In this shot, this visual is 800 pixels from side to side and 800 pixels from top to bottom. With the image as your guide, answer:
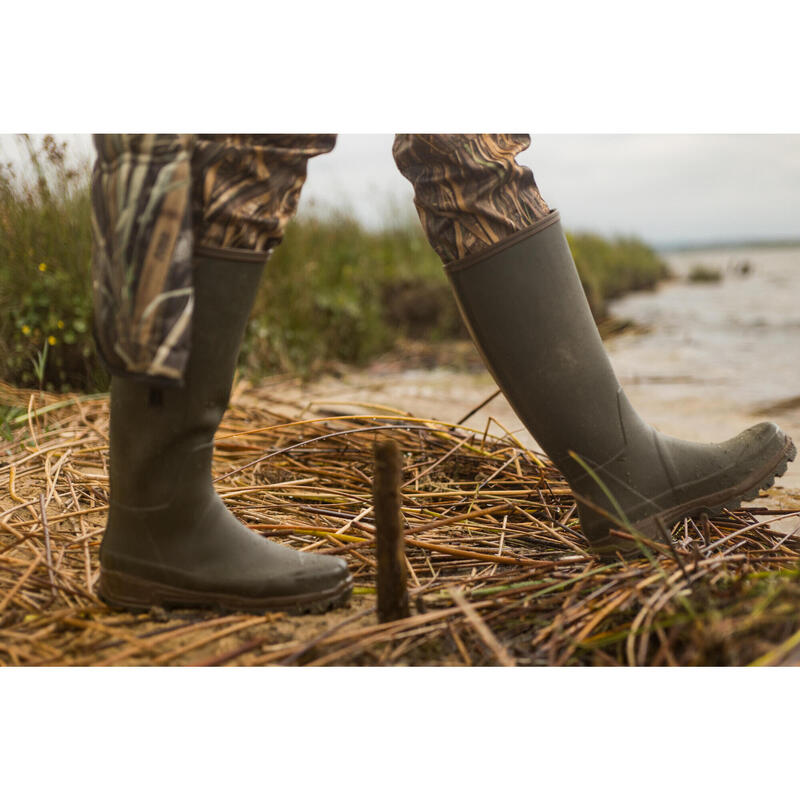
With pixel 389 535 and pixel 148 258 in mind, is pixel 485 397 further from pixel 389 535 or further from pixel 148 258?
pixel 148 258

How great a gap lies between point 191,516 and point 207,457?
0.35 feet

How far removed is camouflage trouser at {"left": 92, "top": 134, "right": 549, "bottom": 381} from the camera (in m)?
1.10

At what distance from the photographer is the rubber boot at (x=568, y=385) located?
144 centimetres

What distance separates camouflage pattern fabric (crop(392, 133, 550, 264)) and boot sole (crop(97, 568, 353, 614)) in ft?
2.22

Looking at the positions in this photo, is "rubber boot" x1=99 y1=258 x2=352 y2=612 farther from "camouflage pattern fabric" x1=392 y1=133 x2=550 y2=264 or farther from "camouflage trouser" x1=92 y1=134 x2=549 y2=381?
"camouflage pattern fabric" x1=392 y1=133 x2=550 y2=264

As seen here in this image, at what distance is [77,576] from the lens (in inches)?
56.7

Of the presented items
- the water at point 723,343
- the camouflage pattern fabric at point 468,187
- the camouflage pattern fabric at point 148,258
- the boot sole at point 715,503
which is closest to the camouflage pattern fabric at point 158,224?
the camouflage pattern fabric at point 148,258

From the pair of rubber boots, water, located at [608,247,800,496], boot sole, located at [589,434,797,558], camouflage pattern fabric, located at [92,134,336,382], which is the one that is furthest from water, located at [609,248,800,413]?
camouflage pattern fabric, located at [92,134,336,382]

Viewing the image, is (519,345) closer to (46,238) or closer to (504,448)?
(504,448)

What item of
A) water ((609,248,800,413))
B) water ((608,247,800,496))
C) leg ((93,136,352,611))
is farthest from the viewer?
water ((609,248,800,413))

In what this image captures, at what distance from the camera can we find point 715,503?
1.60 m

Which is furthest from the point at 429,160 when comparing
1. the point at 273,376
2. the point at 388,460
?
the point at 273,376

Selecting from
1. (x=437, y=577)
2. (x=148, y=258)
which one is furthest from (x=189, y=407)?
(x=437, y=577)

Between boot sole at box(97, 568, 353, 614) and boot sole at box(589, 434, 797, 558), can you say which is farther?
boot sole at box(589, 434, 797, 558)
